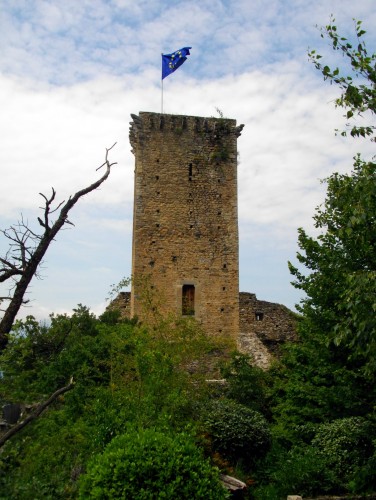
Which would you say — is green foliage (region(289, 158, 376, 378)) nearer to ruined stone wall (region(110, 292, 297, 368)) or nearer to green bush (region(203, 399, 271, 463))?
green bush (region(203, 399, 271, 463))

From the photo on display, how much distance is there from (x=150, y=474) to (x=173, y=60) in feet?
55.7

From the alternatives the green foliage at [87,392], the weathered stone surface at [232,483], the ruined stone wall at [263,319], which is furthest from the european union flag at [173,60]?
the weathered stone surface at [232,483]

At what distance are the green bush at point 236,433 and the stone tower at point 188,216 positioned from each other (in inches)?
329

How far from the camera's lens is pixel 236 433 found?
35.9 ft

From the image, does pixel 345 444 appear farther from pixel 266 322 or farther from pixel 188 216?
pixel 266 322

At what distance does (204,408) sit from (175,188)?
34.8 ft

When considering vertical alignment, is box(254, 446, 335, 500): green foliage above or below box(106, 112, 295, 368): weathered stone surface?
below

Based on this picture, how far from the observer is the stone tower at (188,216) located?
790 inches

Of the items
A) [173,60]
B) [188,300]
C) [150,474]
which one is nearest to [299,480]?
[150,474]

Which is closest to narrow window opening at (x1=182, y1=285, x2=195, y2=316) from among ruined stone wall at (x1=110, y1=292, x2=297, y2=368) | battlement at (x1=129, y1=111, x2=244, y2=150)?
ruined stone wall at (x1=110, y1=292, x2=297, y2=368)

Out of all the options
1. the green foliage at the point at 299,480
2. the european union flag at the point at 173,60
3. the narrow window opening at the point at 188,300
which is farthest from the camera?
the european union flag at the point at 173,60

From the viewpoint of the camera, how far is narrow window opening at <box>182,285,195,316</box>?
19953 mm

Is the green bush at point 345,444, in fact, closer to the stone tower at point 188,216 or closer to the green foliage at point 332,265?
the green foliage at point 332,265

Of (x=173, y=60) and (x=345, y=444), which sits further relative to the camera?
(x=173, y=60)
